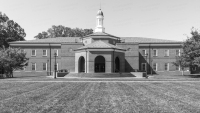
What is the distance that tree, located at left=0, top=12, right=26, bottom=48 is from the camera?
60.2 metres

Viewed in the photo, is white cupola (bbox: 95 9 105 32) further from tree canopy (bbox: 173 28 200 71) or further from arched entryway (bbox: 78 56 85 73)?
tree canopy (bbox: 173 28 200 71)

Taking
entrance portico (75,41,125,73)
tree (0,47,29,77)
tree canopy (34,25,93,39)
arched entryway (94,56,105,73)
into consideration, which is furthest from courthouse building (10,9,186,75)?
tree canopy (34,25,93,39)

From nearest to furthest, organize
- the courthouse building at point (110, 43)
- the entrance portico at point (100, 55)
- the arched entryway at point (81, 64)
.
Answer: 1. the entrance portico at point (100, 55)
2. the arched entryway at point (81, 64)
3. the courthouse building at point (110, 43)

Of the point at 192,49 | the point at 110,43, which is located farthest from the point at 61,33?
the point at 192,49

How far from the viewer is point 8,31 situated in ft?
210

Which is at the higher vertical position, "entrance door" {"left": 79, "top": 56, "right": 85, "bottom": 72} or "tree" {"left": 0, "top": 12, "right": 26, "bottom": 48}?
"tree" {"left": 0, "top": 12, "right": 26, "bottom": 48}

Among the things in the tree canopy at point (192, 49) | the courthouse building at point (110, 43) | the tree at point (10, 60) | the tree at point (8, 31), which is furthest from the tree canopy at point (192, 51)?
the tree at point (8, 31)

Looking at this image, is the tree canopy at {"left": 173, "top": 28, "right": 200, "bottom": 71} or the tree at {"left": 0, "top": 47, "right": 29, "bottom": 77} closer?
the tree canopy at {"left": 173, "top": 28, "right": 200, "bottom": 71}

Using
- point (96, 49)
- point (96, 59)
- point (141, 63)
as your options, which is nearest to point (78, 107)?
point (96, 49)

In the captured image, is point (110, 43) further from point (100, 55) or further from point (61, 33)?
point (61, 33)

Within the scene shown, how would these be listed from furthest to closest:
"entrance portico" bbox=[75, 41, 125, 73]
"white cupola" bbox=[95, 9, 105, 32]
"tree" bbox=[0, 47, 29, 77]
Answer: "white cupola" bbox=[95, 9, 105, 32]
"entrance portico" bbox=[75, 41, 125, 73]
"tree" bbox=[0, 47, 29, 77]

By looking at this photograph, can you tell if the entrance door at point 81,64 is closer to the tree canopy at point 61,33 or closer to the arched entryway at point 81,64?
the arched entryway at point 81,64

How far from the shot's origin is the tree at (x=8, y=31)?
60219 mm

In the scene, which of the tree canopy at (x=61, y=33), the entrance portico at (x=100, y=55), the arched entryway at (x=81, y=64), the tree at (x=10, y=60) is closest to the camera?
the tree at (x=10, y=60)
